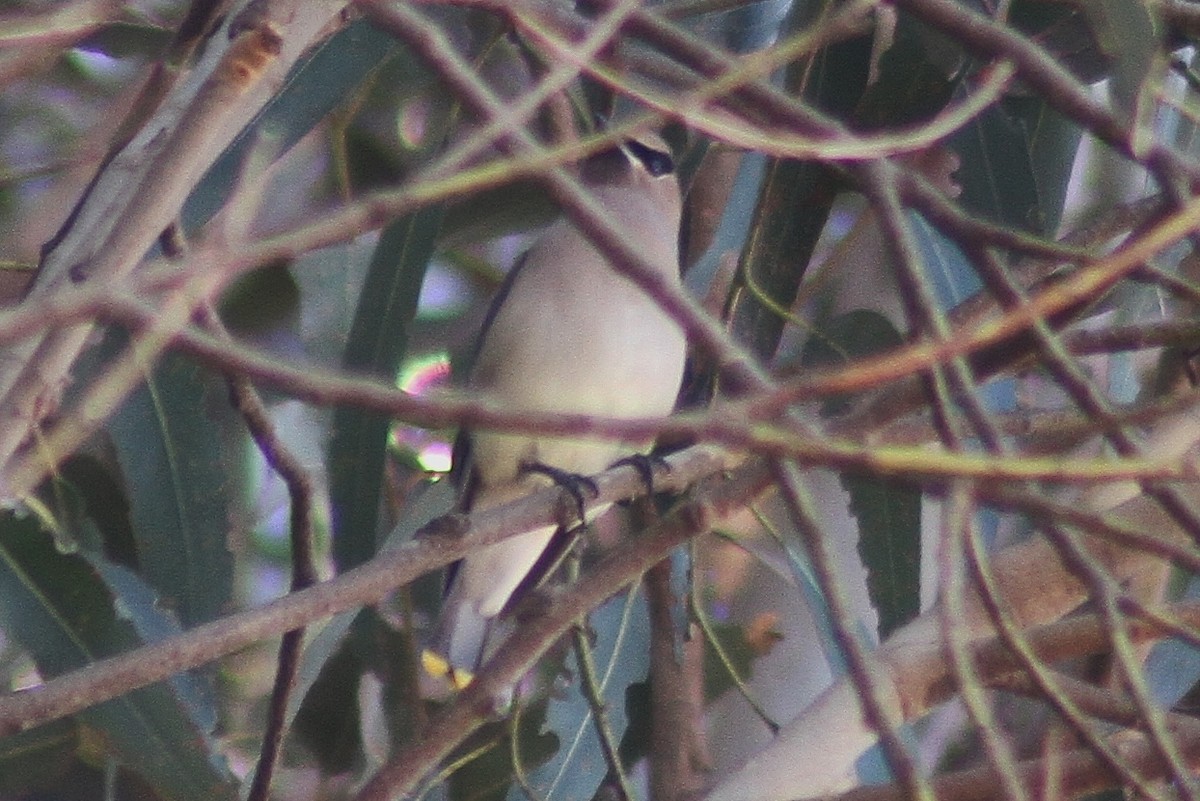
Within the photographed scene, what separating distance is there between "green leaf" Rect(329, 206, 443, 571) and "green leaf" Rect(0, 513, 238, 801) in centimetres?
21

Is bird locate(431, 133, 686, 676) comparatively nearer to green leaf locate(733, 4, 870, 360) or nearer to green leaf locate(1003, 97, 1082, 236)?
green leaf locate(733, 4, 870, 360)

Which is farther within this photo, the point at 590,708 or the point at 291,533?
the point at 590,708

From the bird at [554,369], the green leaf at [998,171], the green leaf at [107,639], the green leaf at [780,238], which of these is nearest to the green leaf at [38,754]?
the green leaf at [107,639]

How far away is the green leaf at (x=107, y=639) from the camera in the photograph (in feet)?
5.86

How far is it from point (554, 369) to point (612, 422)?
1.76m

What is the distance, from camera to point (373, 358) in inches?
77.0

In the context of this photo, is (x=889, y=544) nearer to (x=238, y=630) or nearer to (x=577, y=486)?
(x=577, y=486)

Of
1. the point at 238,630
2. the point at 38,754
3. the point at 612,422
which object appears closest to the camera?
the point at 612,422

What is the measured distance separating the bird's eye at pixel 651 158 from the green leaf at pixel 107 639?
3.62 feet

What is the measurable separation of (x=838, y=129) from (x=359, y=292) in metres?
1.13

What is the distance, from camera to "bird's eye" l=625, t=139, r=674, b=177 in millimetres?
2721

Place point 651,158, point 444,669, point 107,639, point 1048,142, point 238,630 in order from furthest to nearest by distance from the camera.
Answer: point 651,158 < point 444,669 < point 1048,142 < point 107,639 < point 238,630

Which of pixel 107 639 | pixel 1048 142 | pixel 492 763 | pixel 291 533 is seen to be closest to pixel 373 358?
pixel 107 639

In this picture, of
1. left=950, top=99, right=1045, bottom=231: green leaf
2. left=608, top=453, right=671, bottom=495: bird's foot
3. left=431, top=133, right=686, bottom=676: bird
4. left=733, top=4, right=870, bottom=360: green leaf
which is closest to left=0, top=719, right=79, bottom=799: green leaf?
left=431, top=133, right=686, bottom=676: bird
